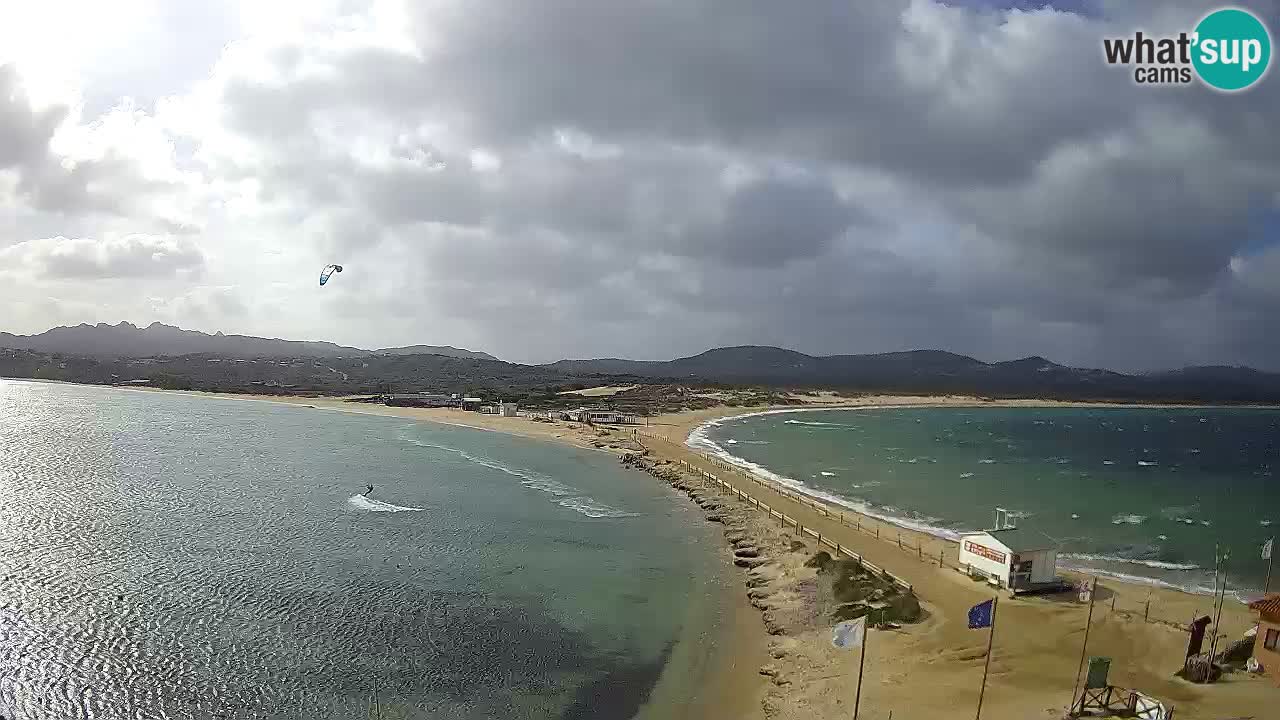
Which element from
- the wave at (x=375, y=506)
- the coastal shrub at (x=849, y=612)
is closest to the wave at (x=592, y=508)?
the wave at (x=375, y=506)

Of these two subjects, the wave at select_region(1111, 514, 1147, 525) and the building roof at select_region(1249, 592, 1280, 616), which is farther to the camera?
the wave at select_region(1111, 514, 1147, 525)

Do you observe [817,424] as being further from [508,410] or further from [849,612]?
[849,612]

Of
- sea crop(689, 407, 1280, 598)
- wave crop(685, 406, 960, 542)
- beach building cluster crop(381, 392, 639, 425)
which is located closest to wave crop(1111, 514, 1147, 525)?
sea crop(689, 407, 1280, 598)

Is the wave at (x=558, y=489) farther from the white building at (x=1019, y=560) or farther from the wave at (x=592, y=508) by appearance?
the white building at (x=1019, y=560)

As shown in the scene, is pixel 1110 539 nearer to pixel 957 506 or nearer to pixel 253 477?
pixel 957 506

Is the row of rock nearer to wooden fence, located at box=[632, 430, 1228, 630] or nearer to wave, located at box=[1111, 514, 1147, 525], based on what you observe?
wooden fence, located at box=[632, 430, 1228, 630]

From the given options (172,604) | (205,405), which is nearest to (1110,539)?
(172,604)

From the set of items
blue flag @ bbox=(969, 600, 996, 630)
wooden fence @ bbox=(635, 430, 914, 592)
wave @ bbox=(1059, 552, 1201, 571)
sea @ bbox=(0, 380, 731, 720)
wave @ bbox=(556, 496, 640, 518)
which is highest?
blue flag @ bbox=(969, 600, 996, 630)

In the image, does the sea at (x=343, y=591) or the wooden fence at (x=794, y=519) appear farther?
the wooden fence at (x=794, y=519)

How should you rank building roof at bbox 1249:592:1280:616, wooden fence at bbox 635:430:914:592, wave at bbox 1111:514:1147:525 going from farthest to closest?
wave at bbox 1111:514:1147:525 < wooden fence at bbox 635:430:914:592 < building roof at bbox 1249:592:1280:616
